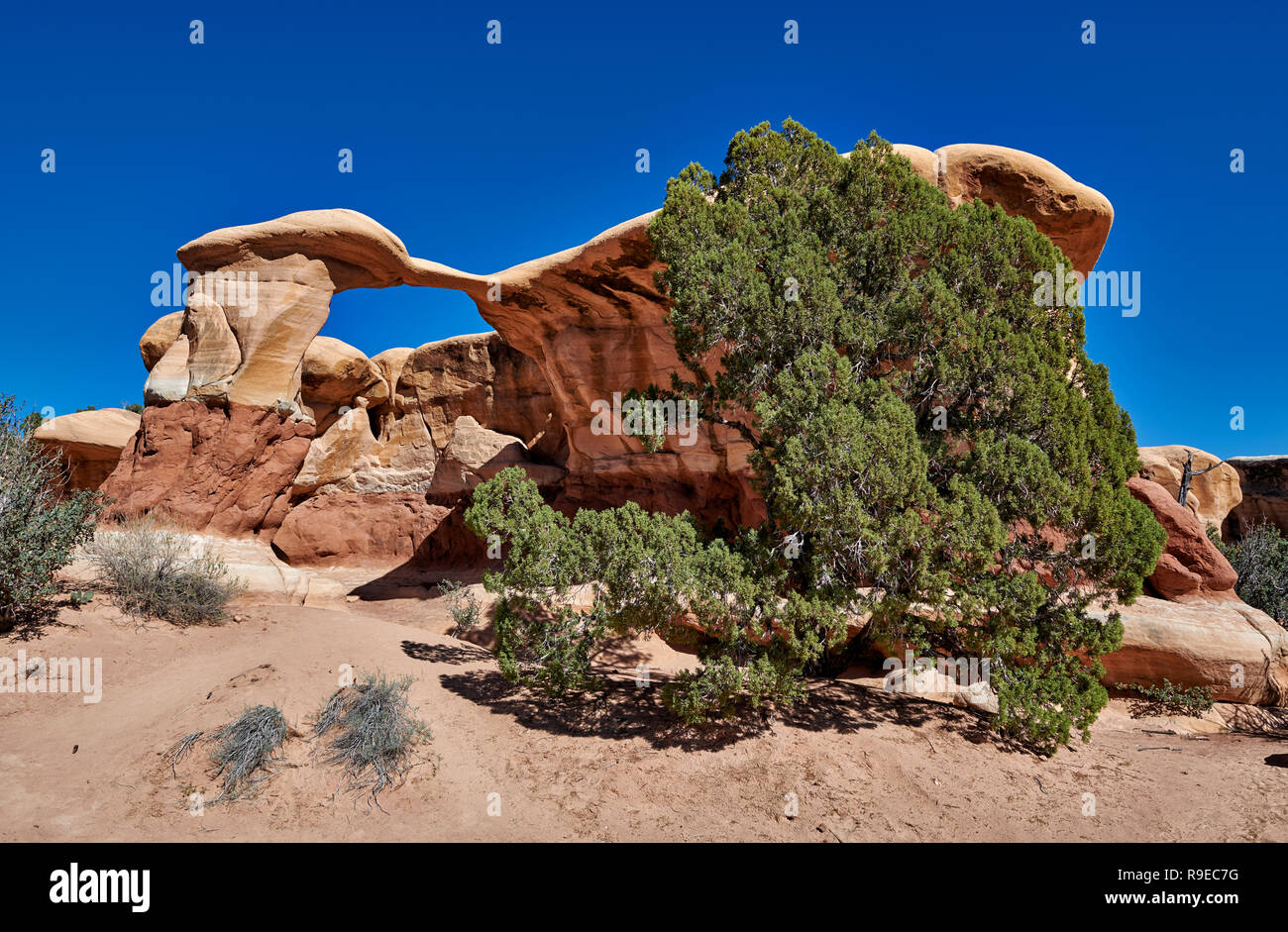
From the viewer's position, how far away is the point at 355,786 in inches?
250

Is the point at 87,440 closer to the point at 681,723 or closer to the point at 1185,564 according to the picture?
the point at 681,723

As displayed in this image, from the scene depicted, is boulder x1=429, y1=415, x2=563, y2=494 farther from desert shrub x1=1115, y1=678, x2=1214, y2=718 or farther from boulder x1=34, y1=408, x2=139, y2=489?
desert shrub x1=1115, y1=678, x2=1214, y2=718

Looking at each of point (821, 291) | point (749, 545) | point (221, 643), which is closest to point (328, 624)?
point (221, 643)

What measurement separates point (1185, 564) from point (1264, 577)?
4.40 m

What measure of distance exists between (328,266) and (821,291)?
43.7ft

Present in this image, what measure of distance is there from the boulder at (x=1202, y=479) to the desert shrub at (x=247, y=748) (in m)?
27.2

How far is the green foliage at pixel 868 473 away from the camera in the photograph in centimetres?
718

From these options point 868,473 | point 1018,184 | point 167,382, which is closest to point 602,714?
point 868,473

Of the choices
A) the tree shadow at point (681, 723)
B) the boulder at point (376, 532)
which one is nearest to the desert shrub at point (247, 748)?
the tree shadow at point (681, 723)

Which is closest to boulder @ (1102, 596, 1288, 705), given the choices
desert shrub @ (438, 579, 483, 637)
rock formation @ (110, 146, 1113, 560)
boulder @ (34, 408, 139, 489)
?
rock formation @ (110, 146, 1113, 560)

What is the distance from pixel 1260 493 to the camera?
25516 millimetres

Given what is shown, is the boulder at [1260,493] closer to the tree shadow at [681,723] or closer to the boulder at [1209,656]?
the boulder at [1209,656]

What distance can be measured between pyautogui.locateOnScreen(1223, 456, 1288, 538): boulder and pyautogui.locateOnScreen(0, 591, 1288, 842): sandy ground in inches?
846
